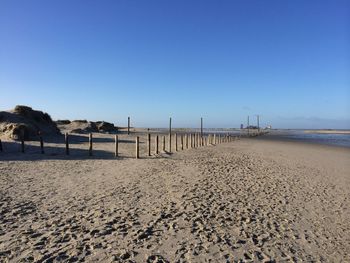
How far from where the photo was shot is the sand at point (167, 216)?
592cm

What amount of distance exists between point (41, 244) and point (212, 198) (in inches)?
209

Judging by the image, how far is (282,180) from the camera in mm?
13836

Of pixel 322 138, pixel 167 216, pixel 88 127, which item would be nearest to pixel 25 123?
pixel 88 127

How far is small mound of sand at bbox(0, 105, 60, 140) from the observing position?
81.7 feet

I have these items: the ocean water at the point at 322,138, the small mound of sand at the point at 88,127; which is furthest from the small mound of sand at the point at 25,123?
the ocean water at the point at 322,138

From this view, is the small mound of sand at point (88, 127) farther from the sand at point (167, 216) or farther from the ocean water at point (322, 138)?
the ocean water at point (322, 138)

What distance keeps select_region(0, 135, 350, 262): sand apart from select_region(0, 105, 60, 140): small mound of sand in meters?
11.8

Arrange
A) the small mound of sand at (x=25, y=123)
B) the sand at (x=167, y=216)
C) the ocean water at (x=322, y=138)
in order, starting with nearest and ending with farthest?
the sand at (x=167, y=216)
the small mound of sand at (x=25, y=123)
the ocean water at (x=322, y=138)

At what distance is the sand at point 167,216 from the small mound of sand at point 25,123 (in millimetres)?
11751

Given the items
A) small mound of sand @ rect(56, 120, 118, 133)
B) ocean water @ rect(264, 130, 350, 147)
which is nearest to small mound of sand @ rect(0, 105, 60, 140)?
small mound of sand @ rect(56, 120, 118, 133)

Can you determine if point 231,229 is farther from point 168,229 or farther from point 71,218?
point 71,218

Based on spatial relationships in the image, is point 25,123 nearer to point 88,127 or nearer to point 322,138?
point 88,127

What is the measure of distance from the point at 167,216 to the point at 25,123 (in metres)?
23.7

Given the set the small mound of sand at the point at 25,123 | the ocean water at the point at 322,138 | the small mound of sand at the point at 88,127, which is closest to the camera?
the small mound of sand at the point at 25,123
